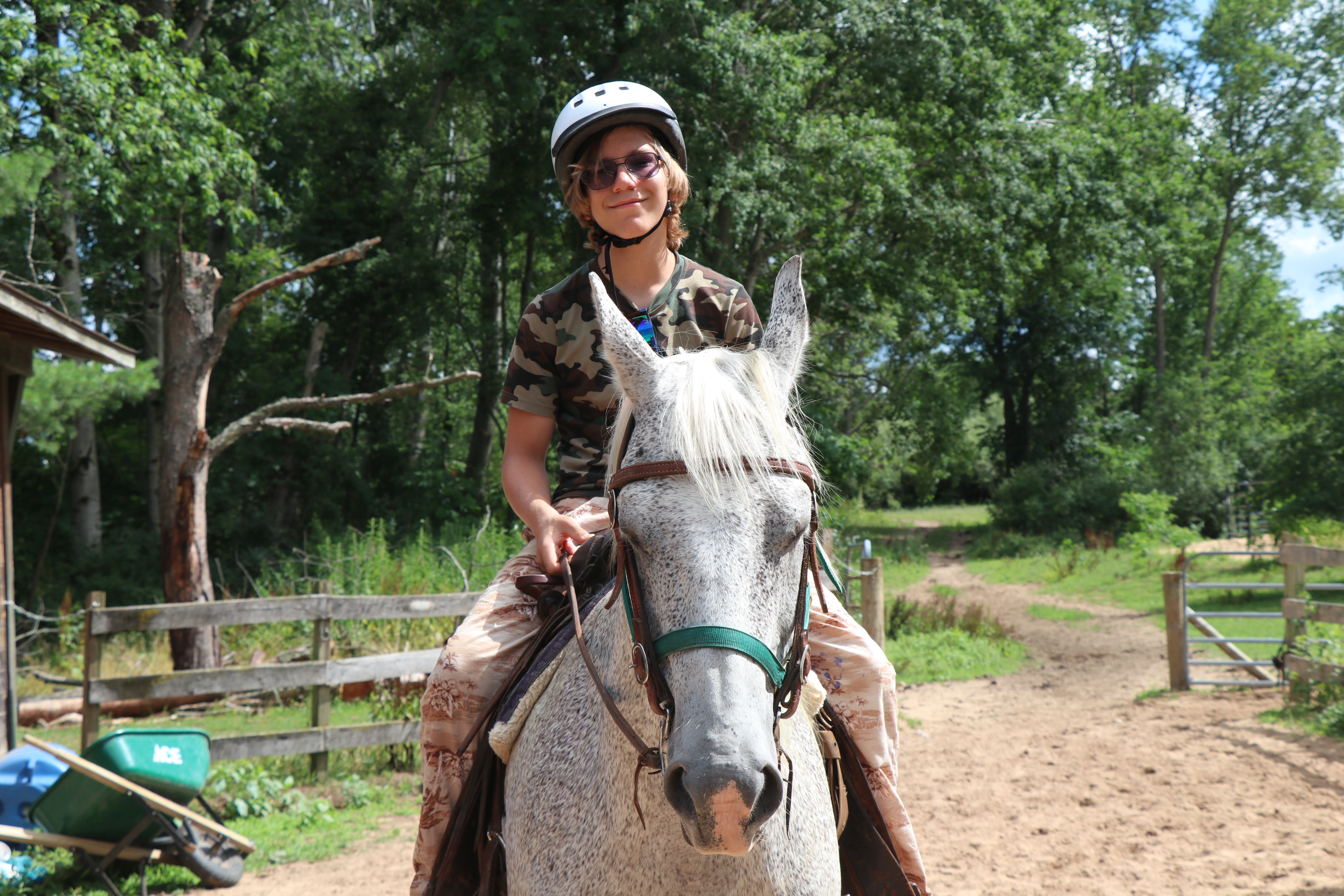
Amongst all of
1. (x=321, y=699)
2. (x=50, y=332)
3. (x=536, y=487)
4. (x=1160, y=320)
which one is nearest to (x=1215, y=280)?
(x=1160, y=320)

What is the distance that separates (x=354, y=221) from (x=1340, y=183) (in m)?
38.8

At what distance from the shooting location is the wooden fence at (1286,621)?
8.59 metres

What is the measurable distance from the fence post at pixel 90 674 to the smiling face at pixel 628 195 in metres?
5.85

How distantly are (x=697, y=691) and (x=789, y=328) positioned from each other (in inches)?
33.2

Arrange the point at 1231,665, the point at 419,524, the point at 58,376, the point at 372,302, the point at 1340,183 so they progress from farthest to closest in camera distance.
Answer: the point at 1340,183 → the point at 372,302 → the point at 419,524 → the point at 1231,665 → the point at 58,376

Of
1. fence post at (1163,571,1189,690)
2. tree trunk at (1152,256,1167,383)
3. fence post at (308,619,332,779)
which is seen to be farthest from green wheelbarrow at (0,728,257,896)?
tree trunk at (1152,256,1167,383)

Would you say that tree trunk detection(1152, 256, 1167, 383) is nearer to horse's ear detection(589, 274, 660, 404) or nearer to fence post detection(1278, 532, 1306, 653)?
fence post detection(1278, 532, 1306, 653)

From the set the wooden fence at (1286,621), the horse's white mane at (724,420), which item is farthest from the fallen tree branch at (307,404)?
the wooden fence at (1286,621)

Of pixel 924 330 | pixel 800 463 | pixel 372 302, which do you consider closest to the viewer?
pixel 800 463

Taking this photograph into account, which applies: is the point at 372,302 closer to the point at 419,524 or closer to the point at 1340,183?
the point at 419,524

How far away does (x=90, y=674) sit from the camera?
6.41 m

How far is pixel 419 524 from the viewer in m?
17.3

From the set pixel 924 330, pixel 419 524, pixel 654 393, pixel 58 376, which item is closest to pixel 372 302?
pixel 419 524

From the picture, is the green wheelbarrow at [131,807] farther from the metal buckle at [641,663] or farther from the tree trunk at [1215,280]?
the tree trunk at [1215,280]
